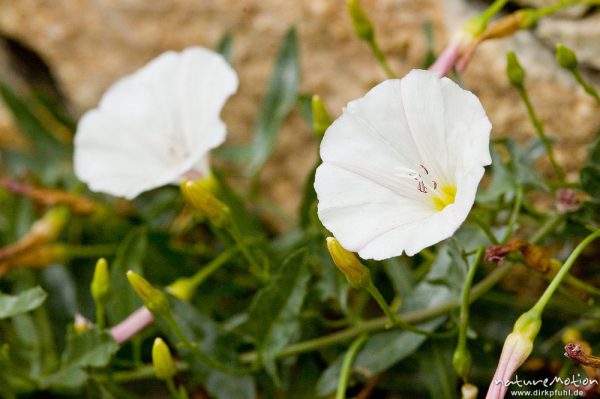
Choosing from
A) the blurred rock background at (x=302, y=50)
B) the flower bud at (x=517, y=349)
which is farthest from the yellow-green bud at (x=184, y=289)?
the flower bud at (x=517, y=349)

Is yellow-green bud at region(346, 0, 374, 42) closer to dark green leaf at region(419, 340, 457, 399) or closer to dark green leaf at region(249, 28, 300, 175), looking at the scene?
dark green leaf at region(249, 28, 300, 175)

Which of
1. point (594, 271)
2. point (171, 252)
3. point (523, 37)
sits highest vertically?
point (523, 37)

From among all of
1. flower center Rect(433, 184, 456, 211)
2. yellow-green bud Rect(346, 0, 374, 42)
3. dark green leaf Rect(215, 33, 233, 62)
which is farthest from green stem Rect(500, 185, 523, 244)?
dark green leaf Rect(215, 33, 233, 62)

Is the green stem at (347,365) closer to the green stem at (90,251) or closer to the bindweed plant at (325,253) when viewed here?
the bindweed plant at (325,253)

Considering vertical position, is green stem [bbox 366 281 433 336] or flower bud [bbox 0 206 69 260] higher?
flower bud [bbox 0 206 69 260]

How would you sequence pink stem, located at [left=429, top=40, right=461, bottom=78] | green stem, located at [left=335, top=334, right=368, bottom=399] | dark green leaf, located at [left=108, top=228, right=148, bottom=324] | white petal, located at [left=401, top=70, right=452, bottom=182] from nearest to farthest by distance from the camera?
white petal, located at [left=401, top=70, right=452, bottom=182] → green stem, located at [left=335, top=334, right=368, bottom=399] → pink stem, located at [left=429, top=40, right=461, bottom=78] → dark green leaf, located at [left=108, top=228, right=148, bottom=324]

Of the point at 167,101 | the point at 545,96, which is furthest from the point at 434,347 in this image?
the point at 167,101

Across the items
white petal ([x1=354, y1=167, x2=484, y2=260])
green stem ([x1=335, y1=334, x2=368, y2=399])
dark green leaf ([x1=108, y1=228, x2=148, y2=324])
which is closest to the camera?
white petal ([x1=354, y1=167, x2=484, y2=260])

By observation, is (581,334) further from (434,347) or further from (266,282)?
(266,282)
